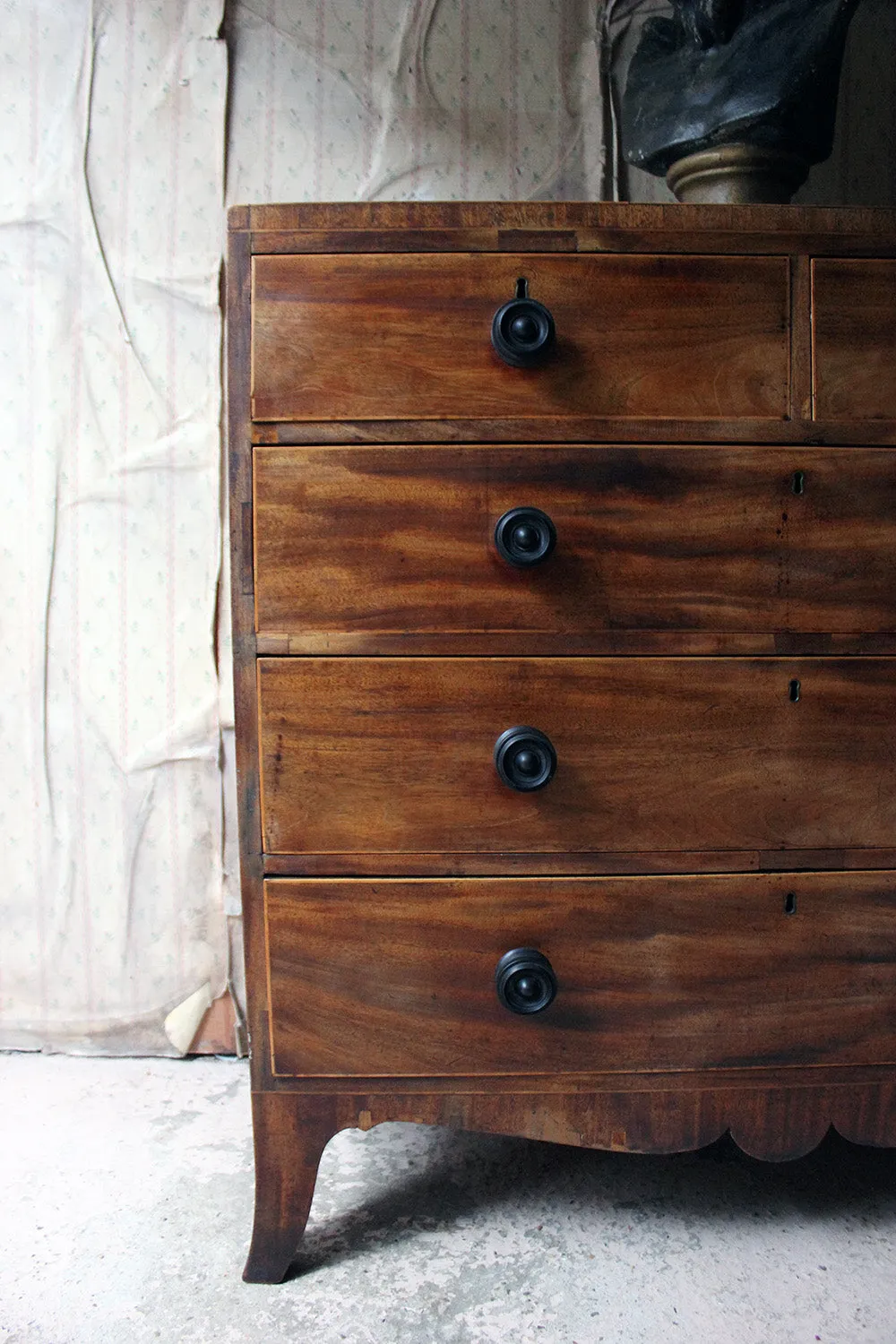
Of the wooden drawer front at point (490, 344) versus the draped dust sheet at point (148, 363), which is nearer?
the wooden drawer front at point (490, 344)

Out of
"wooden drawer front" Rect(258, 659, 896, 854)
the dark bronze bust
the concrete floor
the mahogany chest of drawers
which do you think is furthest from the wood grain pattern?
the concrete floor

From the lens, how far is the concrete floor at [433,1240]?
1049mm

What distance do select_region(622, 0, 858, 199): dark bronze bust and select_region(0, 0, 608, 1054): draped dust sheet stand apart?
1.16ft

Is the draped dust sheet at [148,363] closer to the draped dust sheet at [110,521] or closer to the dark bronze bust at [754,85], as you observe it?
the draped dust sheet at [110,521]

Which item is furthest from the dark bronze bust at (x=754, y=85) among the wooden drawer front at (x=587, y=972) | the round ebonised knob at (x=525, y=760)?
the wooden drawer front at (x=587, y=972)

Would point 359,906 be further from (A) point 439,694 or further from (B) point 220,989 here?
(B) point 220,989

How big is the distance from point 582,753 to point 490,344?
42 cm

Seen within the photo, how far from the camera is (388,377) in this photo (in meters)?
0.99

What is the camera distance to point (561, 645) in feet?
3.31

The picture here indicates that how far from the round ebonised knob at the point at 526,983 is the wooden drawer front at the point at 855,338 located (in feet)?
2.06

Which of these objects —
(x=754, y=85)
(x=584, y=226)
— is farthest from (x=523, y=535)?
(x=754, y=85)

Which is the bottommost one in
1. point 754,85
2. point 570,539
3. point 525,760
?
point 525,760

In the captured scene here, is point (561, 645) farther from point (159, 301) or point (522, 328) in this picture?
point (159, 301)

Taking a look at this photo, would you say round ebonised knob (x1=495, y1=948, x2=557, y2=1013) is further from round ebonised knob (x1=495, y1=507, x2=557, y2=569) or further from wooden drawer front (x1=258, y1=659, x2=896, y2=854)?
round ebonised knob (x1=495, y1=507, x2=557, y2=569)
